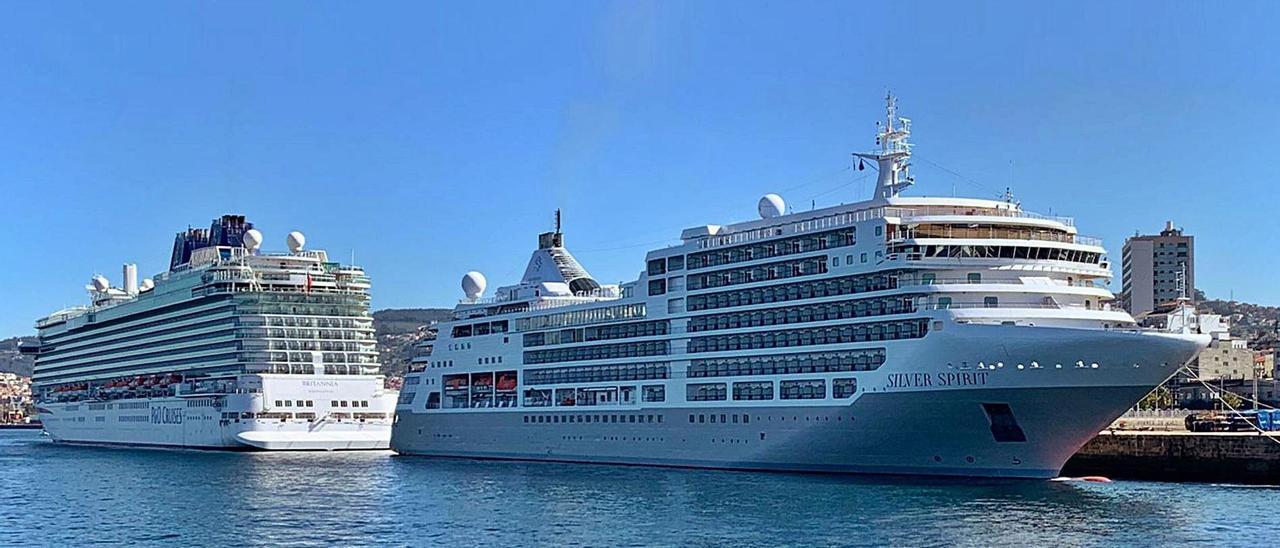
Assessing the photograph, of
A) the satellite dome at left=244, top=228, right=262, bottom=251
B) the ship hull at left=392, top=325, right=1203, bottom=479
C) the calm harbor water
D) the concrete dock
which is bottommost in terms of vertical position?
the calm harbor water

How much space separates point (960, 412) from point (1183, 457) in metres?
10.4

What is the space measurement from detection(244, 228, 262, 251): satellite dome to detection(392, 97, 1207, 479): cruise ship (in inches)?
1610

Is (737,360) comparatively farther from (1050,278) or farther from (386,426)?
(386,426)

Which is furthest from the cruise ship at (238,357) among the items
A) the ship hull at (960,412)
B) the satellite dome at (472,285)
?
the ship hull at (960,412)

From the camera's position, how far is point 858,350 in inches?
2122

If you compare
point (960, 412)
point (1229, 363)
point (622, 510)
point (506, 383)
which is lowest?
point (622, 510)

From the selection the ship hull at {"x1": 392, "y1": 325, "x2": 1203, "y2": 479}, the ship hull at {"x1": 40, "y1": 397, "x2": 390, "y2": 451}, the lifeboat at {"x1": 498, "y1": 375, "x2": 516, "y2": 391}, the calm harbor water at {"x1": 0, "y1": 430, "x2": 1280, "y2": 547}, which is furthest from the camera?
the ship hull at {"x1": 40, "y1": 397, "x2": 390, "y2": 451}

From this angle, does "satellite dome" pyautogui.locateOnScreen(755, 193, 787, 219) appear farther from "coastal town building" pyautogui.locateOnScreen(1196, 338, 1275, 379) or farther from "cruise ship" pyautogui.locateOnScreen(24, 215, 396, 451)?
"coastal town building" pyautogui.locateOnScreen(1196, 338, 1275, 379)

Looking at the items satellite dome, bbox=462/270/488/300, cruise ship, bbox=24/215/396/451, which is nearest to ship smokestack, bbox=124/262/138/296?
cruise ship, bbox=24/215/396/451

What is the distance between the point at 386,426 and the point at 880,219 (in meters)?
50.6

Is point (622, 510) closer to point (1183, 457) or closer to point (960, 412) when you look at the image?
point (960, 412)


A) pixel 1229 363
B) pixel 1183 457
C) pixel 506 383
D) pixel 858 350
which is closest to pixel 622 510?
pixel 858 350

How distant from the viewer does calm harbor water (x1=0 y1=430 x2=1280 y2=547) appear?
40812 mm

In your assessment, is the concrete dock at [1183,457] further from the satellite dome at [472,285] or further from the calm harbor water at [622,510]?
the satellite dome at [472,285]
